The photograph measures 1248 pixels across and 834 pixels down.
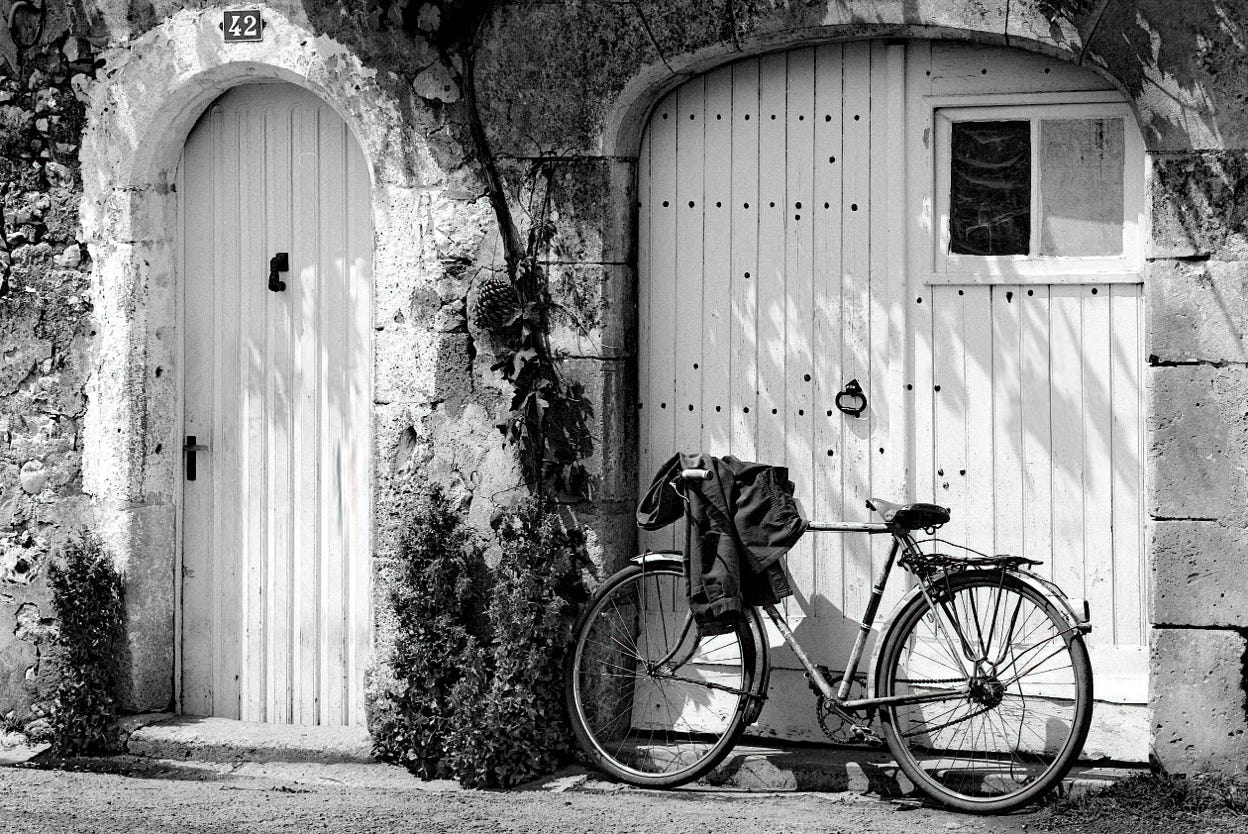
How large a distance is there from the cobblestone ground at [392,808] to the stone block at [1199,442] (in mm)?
1209

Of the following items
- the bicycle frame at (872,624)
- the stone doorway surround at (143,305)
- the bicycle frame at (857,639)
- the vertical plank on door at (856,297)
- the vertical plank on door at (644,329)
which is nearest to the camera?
the bicycle frame at (872,624)

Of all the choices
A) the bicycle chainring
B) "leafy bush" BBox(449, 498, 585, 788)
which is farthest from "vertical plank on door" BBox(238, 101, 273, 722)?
the bicycle chainring

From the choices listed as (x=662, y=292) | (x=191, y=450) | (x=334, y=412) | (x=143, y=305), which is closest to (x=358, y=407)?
(x=334, y=412)

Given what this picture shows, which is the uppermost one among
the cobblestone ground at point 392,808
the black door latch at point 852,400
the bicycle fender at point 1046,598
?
the black door latch at point 852,400

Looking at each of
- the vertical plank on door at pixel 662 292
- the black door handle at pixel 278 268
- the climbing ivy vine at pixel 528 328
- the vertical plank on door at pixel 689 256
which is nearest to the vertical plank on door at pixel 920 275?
the vertical plank on door at pixel 689 256

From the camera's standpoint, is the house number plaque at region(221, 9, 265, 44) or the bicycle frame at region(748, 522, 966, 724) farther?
the house number plaque at region(221, 9, 265, 44)

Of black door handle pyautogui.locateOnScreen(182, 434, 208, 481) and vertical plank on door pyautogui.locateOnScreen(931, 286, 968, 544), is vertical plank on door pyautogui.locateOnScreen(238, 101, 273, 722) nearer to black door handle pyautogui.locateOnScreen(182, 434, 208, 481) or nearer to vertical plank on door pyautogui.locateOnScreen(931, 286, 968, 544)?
black door handle pyautogui.locateOnScreen(182, 434, 208, 481)

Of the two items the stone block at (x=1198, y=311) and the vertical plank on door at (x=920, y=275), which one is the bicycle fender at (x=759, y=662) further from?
the stone block at (x=1198, y=311)

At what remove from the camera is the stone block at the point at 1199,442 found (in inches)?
200

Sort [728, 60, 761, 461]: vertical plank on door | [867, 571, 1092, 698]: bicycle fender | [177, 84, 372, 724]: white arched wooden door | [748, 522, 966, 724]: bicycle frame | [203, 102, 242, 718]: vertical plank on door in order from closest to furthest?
[867, 571, 1092, 698]: bicycle fender → [748, 522, 966, 724]: bicycle frame → [728, 60, 761, 461]: vertical plank on door → [177, 84, 372, 724]: white arched wooden door → [203, 102, 242, 718]: vertical plank on door

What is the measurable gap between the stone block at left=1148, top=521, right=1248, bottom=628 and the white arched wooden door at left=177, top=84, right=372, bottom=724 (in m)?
3.00

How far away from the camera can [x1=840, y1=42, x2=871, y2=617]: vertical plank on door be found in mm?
5570

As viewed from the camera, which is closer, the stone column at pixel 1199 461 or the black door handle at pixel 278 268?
the stone column at pixel 1199 461

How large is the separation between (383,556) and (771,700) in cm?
160
